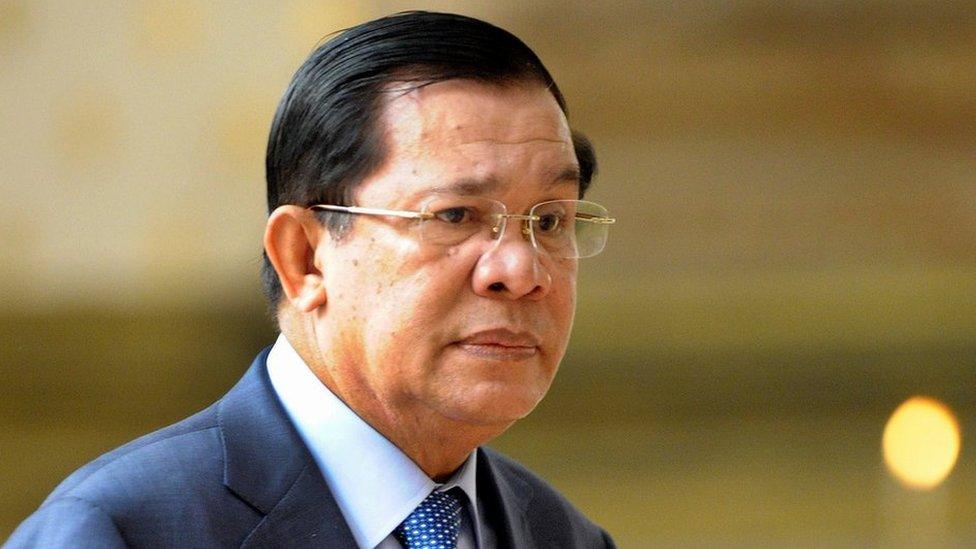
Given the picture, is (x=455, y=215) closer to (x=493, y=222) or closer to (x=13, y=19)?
(x=493, y=222)

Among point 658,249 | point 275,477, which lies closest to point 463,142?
point 275,477

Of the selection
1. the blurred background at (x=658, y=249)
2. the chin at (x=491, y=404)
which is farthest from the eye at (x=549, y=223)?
the blurred background at (x=658, y=249)

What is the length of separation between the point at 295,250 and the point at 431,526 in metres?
0.42

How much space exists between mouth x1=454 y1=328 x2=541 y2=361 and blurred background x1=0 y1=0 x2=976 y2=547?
3.79m

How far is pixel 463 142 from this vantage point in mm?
1978

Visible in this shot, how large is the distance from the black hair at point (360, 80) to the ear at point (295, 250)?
3 centimetres

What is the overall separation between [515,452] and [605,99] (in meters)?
1.46

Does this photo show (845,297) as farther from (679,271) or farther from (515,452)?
(515,452)

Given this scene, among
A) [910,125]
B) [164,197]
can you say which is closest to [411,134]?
[164,197]

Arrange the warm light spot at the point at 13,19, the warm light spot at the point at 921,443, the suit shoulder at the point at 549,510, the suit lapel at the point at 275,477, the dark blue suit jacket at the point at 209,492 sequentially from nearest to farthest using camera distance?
the dark blue suit jacket at the point at 209,492
the suit lapel at the point at 275,477
the suit shoulder at the point at 549,510
the warm light spot at the point at 13,19
the warm light spot at the point at 921,443

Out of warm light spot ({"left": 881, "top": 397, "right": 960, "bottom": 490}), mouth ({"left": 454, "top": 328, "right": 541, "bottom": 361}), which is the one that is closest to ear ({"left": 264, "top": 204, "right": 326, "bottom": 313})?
mouth ({"left": 454, "top": 328, "right": 541, "bottom": 361})

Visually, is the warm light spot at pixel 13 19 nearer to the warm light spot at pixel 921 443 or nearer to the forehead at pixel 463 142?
the warm light spot at pixel 921 443

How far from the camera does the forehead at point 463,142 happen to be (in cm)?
197

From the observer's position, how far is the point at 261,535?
6.09ft
